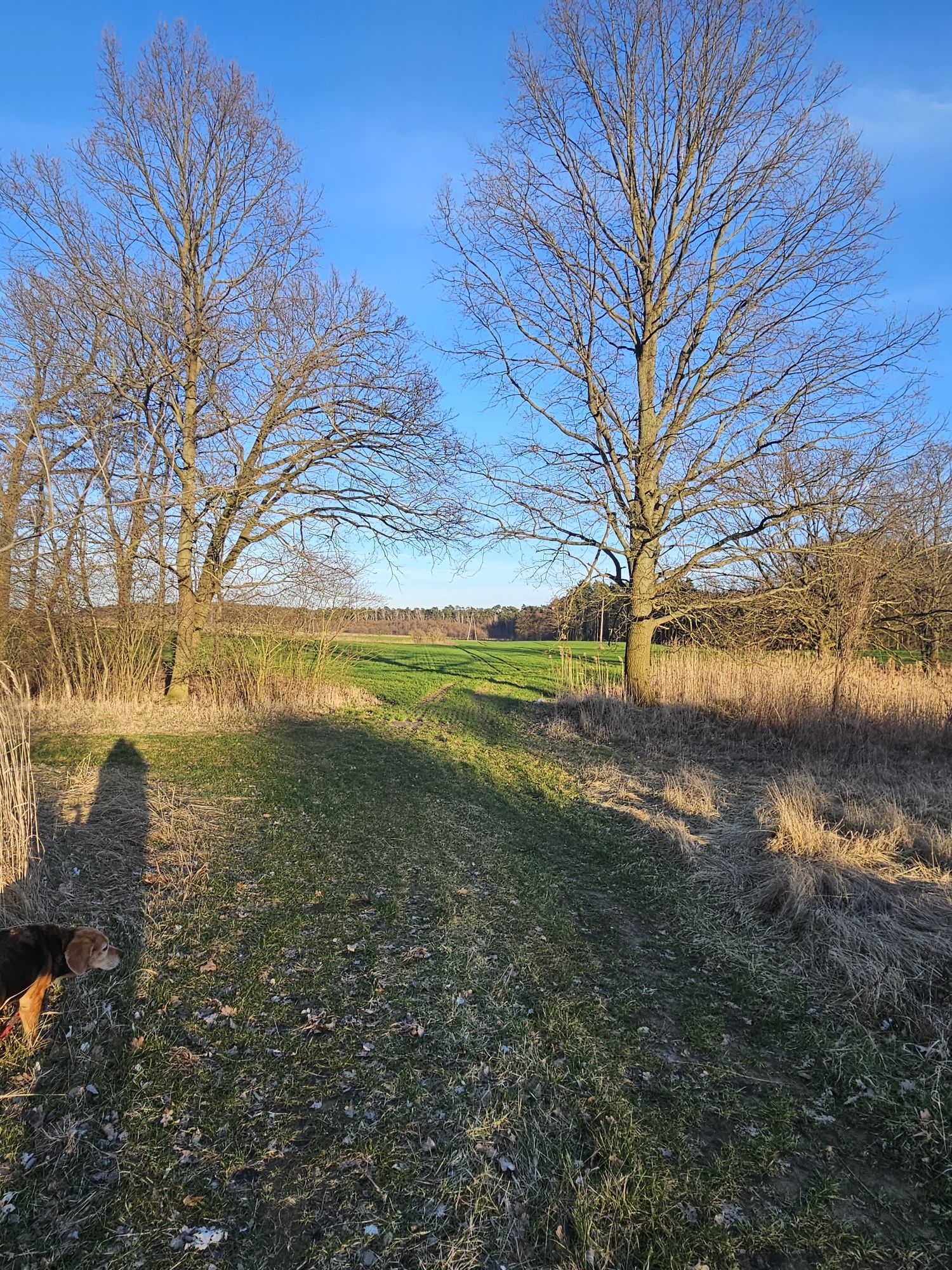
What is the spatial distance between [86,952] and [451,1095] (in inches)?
74.3

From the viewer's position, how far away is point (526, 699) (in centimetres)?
1780

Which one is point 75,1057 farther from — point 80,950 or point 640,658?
point 640,658

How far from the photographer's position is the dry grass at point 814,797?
3.95 metres

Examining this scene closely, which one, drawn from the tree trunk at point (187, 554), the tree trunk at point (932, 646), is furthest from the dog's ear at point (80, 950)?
the tree trunk at point (932, 646)

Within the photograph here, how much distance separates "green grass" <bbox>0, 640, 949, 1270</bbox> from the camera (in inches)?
85.9

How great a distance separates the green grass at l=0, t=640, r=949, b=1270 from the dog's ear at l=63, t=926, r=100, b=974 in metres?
0.25

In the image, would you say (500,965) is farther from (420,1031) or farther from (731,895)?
(731,895)

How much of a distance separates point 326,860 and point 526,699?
12.5 metres

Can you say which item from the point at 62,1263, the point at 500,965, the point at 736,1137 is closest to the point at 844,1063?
the point at 736,1137

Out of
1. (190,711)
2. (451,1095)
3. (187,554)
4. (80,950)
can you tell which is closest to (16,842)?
(80,950)

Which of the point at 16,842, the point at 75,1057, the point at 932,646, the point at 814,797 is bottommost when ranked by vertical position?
the point at 75,1057

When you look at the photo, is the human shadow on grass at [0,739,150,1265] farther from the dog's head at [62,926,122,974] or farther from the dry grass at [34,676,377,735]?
the dry grass at [34,676,377,735]

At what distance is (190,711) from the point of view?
12.4 meters

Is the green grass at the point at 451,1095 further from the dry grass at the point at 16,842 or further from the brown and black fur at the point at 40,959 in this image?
the dry grass at the point at 16,842
